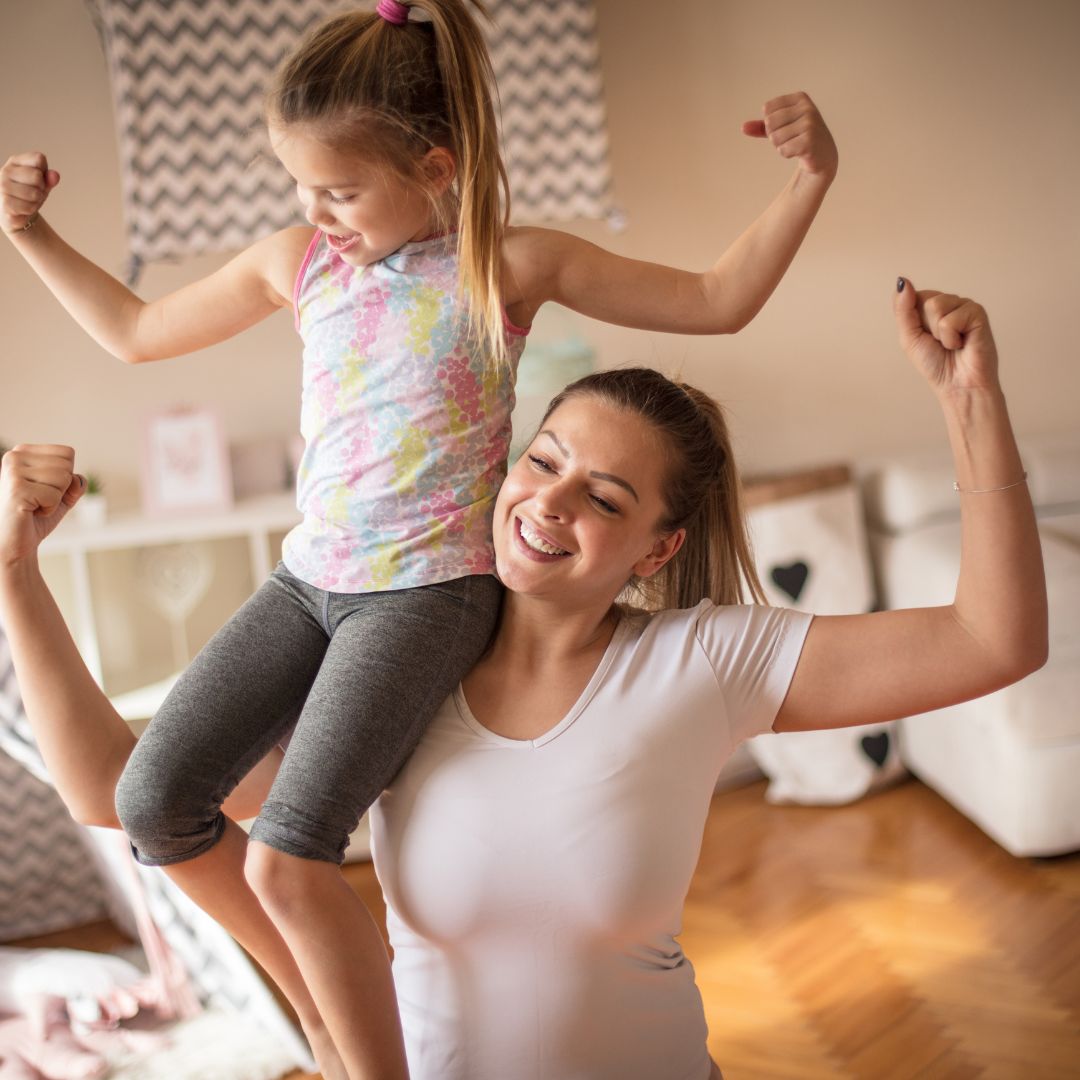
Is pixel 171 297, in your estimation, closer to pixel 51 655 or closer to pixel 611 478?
pixel 51 655

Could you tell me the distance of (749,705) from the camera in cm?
143

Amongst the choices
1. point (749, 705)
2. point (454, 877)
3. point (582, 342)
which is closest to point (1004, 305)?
point (582, 342)

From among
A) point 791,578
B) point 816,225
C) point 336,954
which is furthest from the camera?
point 816,225

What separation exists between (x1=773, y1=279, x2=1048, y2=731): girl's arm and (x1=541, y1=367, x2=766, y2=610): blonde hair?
0.72ft

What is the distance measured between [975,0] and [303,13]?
2.16 metres

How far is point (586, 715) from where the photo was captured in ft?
4.61

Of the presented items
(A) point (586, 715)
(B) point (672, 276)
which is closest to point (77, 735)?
(A) point (586, 715)

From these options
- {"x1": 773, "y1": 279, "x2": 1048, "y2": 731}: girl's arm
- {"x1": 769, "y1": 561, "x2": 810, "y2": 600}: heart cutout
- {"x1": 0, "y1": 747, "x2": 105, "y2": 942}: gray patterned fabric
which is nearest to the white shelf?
{"x1": 0, "y1": 747, "x2": 105, "y2": 942}: gray patterned fabric

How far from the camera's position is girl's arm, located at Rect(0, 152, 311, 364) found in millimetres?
1480

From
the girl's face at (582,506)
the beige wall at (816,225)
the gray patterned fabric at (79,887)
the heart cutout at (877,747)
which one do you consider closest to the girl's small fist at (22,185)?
the girl's face at (582,506)

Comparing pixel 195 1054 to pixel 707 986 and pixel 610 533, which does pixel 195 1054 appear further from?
pixel 610 533

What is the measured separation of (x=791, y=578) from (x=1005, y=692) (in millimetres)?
688

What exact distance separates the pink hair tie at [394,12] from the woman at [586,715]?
0.44 m

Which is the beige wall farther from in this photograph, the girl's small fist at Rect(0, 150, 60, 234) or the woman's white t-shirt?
the woman's white t-shirt
